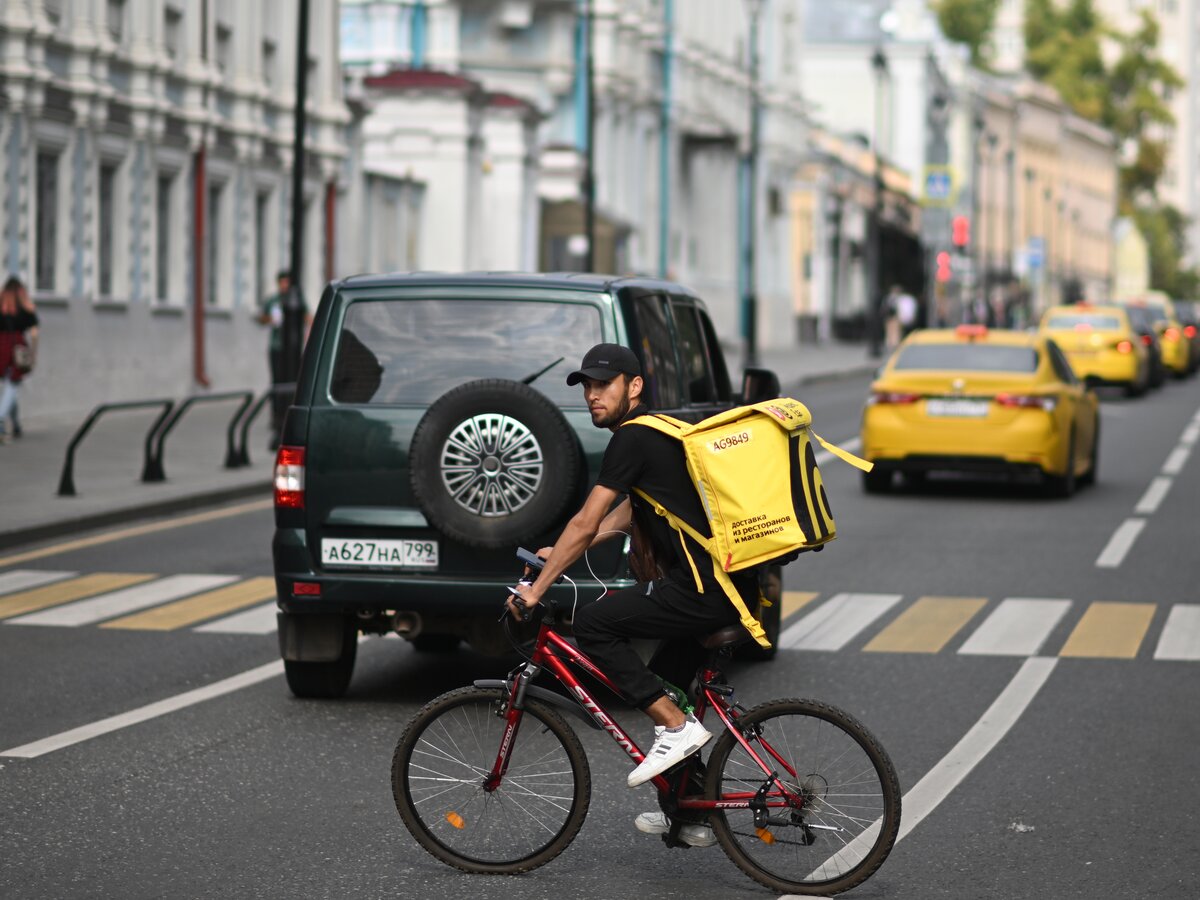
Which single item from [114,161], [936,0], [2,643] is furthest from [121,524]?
[936,0]

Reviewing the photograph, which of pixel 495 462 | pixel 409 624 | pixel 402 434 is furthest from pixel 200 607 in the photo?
pixel 495 462

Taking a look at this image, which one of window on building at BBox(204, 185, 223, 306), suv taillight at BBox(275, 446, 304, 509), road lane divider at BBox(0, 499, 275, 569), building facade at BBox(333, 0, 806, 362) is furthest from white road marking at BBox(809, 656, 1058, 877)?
building facade at BBox(333, 0, 806, 362)

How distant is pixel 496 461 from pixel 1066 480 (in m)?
12.6

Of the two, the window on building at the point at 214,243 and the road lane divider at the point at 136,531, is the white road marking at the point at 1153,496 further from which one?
the window on building at the point at 214,243

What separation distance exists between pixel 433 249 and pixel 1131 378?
42.0 ft

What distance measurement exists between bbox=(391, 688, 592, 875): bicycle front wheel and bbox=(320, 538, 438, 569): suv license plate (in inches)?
105

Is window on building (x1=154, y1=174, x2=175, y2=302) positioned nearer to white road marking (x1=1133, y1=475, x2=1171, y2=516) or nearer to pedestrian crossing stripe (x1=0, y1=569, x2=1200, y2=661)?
white road marking (x1=1133, y1=475, x2=1171, y2=516)

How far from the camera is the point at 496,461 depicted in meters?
9.40

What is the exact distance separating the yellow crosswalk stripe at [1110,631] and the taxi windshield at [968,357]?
24.7ft

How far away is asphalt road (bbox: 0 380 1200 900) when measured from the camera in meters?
7.11

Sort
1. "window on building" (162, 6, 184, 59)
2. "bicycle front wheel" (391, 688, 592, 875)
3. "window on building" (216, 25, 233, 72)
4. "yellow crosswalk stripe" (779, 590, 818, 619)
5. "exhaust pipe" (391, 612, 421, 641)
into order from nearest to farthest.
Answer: "bicycle front wheel" (391, 688, 592, 875), "exhaust pipe" (391, 612, 421, 641), "yellow crosswalk stripe" (779, 590, 818, 619), "window on building" (162, 6, 184, 59), "window on building" (216, 25, 233, 72)

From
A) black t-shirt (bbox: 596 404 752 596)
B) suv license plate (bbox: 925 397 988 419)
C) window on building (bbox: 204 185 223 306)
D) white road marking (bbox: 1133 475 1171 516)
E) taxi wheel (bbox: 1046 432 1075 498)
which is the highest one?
window on building (bbox: 204 185 223 306)

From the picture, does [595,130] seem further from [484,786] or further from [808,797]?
[808,797]

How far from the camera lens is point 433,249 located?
143ft
